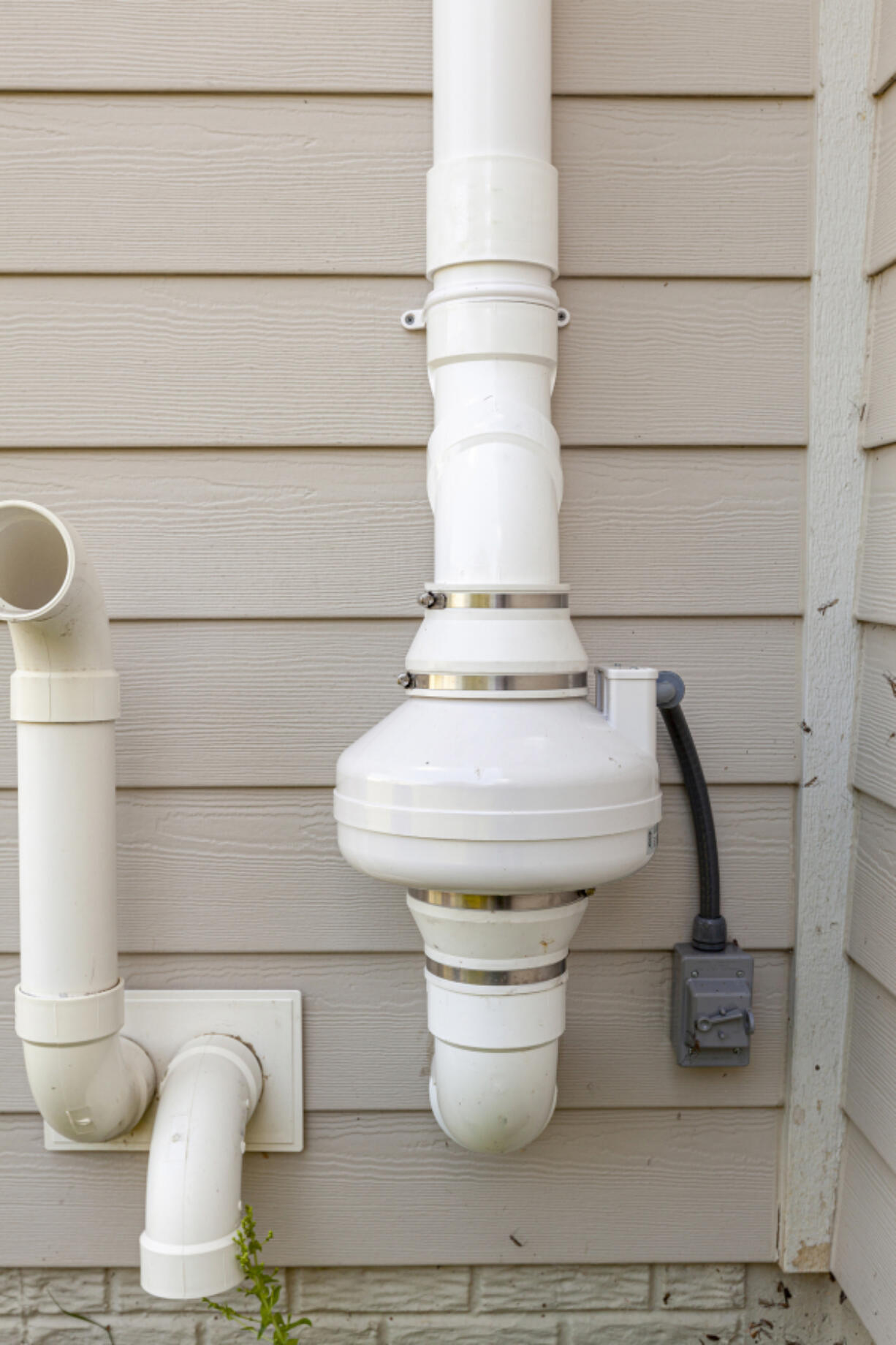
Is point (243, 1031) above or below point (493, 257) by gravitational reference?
below

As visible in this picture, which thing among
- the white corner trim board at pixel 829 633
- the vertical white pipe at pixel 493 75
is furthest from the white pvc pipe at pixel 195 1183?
the vertical white pipe at pixel 493 75

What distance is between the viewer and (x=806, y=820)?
114 cm

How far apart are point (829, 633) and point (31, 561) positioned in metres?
0.88

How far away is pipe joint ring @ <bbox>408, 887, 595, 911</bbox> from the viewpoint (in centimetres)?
91

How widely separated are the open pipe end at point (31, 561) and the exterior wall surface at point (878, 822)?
848 millimetres

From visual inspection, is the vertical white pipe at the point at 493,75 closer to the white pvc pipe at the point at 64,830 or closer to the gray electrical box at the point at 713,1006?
the white pvc pipe at the point at 64,830

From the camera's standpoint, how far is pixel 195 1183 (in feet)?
3.22

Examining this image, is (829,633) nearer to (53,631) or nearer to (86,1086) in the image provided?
(53,631)

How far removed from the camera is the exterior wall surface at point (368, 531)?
1088 millimetres

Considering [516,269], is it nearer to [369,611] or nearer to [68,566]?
[369,611]

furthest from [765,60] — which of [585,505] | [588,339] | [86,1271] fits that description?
[86,1271]

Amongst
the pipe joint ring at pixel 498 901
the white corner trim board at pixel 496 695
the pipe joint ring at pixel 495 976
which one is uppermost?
the white corner trim board at pixel 496 695

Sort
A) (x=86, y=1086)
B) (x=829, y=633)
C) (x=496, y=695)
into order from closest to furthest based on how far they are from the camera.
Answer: (x=496, y=695) < (x=86, y=1086) < (x=829, y=633)

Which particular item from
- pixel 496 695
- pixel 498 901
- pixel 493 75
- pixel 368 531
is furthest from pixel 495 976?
pixel 493 75
